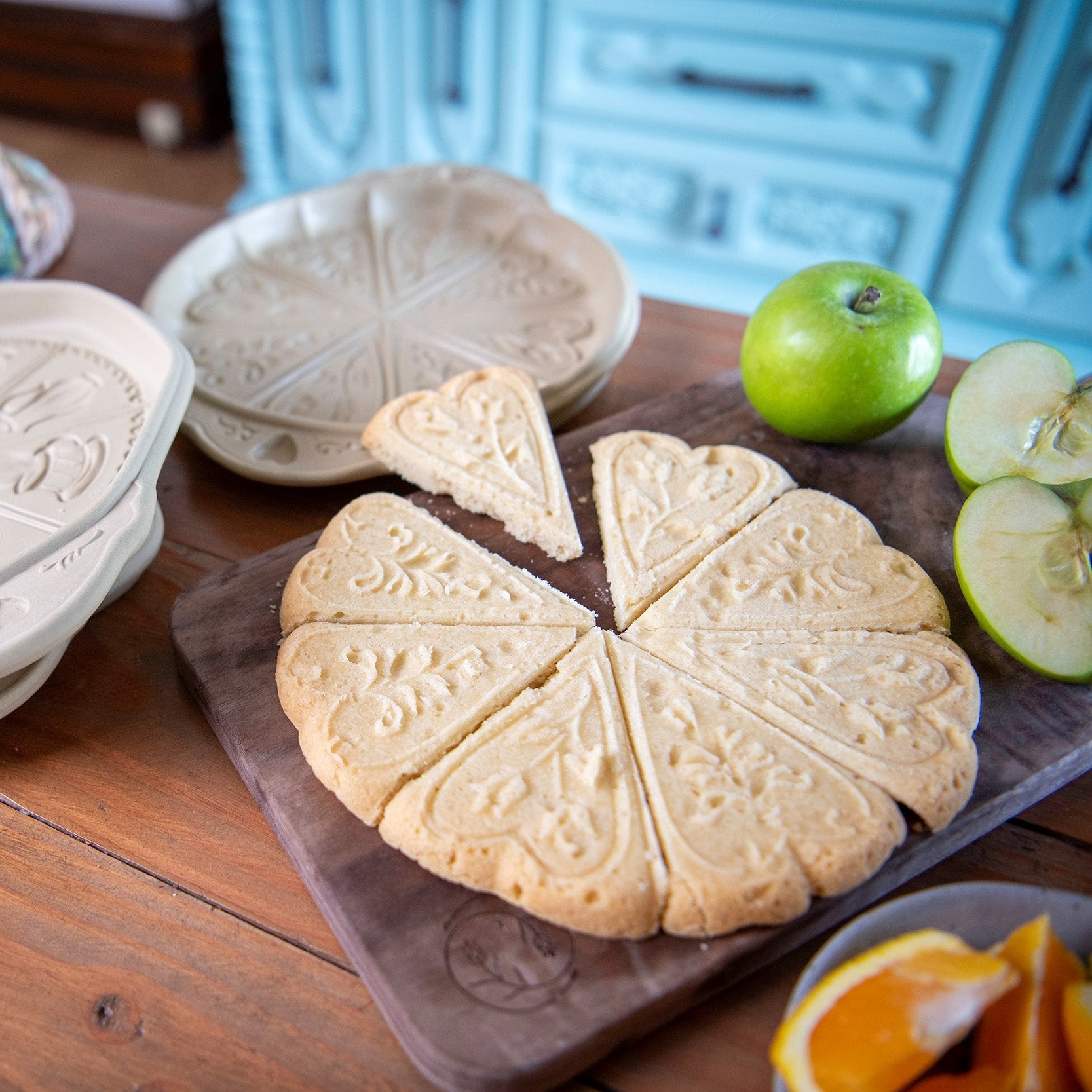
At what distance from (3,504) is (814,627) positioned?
1481 millimetres

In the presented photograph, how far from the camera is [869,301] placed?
6.56 feet

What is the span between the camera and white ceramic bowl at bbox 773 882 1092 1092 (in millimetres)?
1212

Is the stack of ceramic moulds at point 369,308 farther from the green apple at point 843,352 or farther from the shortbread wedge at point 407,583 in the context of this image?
the green apple at point 843,352

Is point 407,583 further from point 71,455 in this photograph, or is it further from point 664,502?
point 71,455

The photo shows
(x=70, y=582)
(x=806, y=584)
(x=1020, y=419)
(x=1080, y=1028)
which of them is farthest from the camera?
(x=1020, y=419)

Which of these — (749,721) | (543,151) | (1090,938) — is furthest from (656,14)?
(1090,938)

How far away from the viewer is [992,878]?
1.45 meters

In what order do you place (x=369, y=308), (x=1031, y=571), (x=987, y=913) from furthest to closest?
(x=369, y=308) < (x=1031, y=571) < (x=987, y=913)

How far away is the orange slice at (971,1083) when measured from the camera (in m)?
1.07

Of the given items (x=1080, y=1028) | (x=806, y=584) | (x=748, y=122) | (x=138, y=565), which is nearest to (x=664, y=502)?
(x=806, y=584)

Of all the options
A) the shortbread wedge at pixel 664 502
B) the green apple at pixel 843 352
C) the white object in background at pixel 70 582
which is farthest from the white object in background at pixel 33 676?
the green apple at pixel 843 352

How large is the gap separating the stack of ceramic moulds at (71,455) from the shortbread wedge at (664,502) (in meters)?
0.84

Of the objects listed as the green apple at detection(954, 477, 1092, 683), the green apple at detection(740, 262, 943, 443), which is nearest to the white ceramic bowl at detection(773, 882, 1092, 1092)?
the green apple at detection(954, 477, 1092, 683)

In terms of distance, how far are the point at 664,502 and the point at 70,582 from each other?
1.09m
